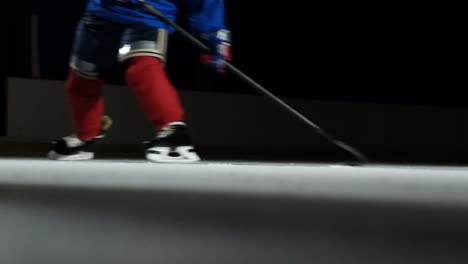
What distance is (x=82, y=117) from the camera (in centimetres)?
103

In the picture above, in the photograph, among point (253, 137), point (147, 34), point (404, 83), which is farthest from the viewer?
point (404, 83)

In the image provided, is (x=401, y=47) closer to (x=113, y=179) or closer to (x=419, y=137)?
(x=419, y=137)

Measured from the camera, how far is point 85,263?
475mm

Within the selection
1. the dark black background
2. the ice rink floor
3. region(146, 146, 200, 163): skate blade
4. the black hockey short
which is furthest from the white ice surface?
the dark black background

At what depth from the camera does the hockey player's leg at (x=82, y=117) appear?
100cm

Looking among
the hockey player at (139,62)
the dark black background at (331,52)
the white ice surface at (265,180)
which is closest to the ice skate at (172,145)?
the hockey player at (139,62)

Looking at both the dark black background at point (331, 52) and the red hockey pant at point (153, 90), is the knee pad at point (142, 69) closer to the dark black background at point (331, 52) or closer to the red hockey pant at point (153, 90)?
the red hockey pant at point (153, 90)

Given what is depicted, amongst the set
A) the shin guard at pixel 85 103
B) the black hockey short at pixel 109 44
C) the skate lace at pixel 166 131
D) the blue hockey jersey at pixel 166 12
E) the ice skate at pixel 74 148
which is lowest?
the ice skate at pixel 74 148

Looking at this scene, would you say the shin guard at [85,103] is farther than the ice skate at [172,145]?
Yes

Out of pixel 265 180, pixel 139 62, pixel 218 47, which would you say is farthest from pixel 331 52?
pixel 265 180

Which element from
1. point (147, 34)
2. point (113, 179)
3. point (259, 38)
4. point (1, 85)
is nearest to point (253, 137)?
point (259, 38)

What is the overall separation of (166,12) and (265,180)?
1.99 ft

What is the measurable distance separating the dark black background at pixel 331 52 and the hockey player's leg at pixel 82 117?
65.3 inches

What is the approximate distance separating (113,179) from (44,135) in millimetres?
2079
